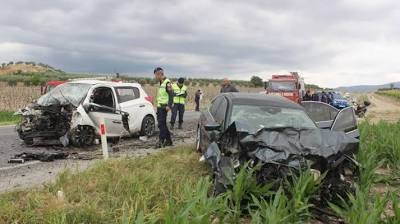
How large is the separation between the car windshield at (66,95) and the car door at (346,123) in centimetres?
613

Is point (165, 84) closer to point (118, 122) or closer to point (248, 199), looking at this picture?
point (118, 122)

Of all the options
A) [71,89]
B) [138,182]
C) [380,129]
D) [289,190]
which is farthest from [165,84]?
[289,190]

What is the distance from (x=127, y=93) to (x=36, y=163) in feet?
15.0

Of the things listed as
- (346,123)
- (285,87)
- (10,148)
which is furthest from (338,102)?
(10,148)

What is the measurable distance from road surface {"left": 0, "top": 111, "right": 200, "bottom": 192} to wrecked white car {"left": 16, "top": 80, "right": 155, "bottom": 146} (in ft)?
0.97

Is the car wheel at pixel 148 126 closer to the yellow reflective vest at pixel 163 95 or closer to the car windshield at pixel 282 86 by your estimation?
the yellow reflective vest at pixel 163 95

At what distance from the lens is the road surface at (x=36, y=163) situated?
8047 millimetres

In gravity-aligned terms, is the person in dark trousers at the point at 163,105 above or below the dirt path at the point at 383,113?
above

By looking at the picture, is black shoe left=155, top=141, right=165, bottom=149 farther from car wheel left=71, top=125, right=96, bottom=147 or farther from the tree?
the tree

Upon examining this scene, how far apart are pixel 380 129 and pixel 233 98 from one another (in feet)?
13.8

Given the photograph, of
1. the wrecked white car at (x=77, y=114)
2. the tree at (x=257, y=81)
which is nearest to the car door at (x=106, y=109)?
the wrecked white car at (x=77, y=114)

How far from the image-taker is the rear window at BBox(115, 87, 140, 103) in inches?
530

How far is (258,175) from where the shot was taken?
621 centimetres

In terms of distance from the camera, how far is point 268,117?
8.42 m
